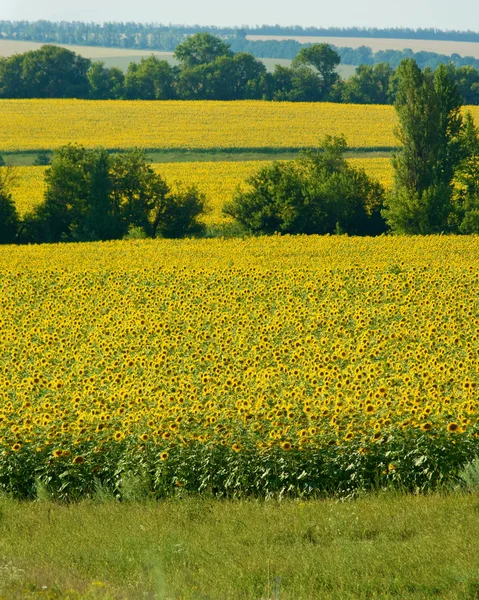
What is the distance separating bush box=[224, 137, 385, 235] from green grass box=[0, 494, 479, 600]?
36005 mm

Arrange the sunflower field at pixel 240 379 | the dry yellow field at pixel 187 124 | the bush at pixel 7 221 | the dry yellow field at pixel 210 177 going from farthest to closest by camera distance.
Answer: the dry yellow field at pixel 187 124, the dry yellow field at pixel 210 177, the bush at pixel 7 221, the sunflower field at pixel 240 379

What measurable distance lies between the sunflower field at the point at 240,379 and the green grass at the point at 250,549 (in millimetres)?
1117

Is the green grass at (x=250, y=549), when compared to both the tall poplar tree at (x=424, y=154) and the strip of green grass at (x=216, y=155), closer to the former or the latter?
the tall poplar tree at (x=424, y=154)

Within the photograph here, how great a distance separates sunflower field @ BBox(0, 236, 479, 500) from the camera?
12.4 m

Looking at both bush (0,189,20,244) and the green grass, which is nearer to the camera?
the green grass

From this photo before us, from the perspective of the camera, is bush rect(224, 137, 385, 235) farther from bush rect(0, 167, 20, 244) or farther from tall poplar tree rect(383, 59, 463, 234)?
bush rect(0, 167, 20, 244)

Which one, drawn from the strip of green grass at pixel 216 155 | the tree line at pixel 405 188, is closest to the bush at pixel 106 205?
the tree line at pixel 405 188

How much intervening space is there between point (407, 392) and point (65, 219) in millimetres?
36802

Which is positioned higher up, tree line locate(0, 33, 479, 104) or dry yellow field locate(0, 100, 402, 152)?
tree line locate(0, 33, 479, 104)

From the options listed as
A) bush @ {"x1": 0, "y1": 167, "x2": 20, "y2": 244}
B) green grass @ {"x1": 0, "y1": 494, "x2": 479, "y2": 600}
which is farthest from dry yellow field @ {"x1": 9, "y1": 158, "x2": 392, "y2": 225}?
green grass @ {"x1": 0, "y1": 494, "x2": 479, "y2": 600}

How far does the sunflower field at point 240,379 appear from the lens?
40.7 feet

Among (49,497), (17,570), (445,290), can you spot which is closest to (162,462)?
(49,497)

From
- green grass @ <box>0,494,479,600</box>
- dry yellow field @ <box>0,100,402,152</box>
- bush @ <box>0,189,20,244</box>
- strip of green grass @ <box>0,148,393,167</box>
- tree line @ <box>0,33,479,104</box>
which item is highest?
tree line @ <box>0,33,479,104</box>

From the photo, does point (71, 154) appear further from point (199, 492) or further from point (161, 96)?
point (161, 96)
